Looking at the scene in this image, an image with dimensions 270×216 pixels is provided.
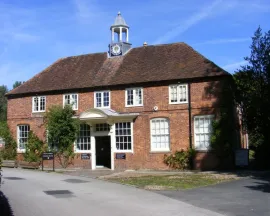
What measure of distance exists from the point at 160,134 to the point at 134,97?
10.3 feet

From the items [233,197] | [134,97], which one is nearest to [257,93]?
[134,97]

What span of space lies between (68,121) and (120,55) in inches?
254

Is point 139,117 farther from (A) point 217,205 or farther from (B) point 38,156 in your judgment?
(A) point 217,205

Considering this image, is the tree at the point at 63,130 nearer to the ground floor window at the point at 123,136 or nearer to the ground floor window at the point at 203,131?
the ground floor window at the point at 123,136

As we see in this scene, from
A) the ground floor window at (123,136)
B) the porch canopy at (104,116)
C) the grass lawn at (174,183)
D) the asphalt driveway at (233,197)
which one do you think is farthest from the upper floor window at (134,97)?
the asphalt driveway at (233,197)

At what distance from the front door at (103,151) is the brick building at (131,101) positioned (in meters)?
0.06

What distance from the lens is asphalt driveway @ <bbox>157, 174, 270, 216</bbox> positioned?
10.9 m

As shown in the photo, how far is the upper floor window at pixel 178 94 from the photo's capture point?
2534cm

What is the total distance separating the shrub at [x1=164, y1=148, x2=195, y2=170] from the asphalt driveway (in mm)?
6807

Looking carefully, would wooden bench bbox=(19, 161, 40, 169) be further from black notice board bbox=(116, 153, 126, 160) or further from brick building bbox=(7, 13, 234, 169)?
black notice board bbox=(116, 153, 126, 160)

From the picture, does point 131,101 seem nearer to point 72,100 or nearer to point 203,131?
point 72,100

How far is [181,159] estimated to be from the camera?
81.1 ft

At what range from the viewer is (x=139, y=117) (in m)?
26.4

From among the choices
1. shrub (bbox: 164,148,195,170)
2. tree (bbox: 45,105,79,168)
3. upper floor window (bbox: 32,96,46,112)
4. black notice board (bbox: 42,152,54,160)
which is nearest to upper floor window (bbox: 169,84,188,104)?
shrub (bbox: 164,148,195,170)
